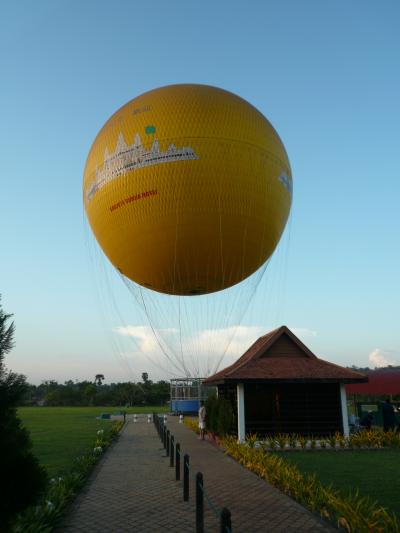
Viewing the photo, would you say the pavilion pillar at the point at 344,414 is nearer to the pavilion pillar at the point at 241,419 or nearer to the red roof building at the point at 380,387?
the pavilion pillar at the point at 241,419

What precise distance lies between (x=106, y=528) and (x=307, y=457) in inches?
367

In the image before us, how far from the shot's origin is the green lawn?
10.2m

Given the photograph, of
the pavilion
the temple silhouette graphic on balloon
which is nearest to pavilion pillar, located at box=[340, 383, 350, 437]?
the pavilion

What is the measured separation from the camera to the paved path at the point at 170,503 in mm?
8008

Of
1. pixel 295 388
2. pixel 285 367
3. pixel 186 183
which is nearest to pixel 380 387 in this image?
pixel 295 388

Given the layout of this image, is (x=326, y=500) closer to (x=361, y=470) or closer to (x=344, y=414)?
(x=361, y=470)

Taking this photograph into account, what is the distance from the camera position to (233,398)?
23.4 metres

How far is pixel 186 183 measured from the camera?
12727 millimetres

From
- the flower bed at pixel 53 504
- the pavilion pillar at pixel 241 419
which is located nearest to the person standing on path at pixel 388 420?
the pavilion pillar at pixel 241 419

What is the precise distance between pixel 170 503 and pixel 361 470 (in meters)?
6.28

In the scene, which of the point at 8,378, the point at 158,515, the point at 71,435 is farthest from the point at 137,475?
the point at 71,435

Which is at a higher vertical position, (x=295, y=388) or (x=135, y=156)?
(x=135, y=156)

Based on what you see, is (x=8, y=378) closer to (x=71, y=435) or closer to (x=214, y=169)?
(x=214, y=169)

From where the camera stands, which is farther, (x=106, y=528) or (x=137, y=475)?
(x=137, y=475)
